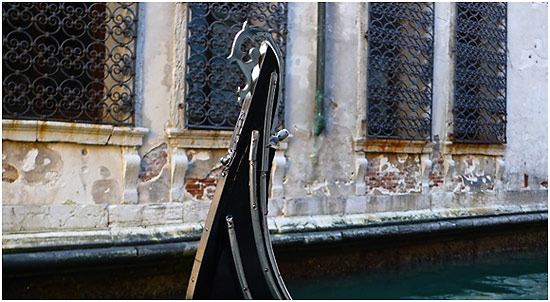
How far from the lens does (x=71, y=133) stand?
382 centimetres

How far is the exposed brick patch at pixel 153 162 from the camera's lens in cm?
412

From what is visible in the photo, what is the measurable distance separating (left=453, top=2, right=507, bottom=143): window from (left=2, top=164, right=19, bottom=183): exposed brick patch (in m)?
3.82

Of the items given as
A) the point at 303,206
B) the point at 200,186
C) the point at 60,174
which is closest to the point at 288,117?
the point at 303,206

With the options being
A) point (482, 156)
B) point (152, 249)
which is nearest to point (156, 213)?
point (152, 249)

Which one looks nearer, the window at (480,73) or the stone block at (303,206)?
the stone block at (303,206)

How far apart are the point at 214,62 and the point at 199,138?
57 cm

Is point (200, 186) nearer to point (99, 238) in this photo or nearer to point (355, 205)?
point (99, 238)

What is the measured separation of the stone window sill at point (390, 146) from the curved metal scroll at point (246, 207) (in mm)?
2407

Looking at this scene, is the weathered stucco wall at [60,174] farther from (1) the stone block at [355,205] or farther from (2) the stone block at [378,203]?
(2) the stone block at [378,203]

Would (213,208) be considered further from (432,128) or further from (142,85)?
(432,128)

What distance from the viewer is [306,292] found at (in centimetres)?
454

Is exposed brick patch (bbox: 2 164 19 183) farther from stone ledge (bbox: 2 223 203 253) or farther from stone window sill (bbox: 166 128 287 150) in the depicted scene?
stone window sill (bbox: 166 128 287 150)

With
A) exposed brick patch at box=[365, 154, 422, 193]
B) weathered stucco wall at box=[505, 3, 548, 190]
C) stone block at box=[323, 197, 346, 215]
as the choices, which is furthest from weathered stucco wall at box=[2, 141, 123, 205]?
weathered stucco wall at box=[505, 3, 548, 190]

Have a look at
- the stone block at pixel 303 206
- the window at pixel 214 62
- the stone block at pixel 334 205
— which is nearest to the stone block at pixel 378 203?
→ the stone block at pixel 334 205
